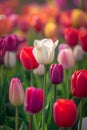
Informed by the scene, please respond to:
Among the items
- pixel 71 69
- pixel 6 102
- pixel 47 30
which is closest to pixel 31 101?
pixel 6 102

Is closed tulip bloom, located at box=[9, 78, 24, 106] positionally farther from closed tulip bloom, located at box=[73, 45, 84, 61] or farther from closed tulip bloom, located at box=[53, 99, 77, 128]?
closed tulip bloom, located at box=[73, 45, 84, 61]

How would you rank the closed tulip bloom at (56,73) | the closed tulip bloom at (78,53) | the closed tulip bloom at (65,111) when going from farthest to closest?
the closed tulip bloom at (78,53) → the closed tulip bloom at (56,73) → the closed tulip bloom at (65,111)

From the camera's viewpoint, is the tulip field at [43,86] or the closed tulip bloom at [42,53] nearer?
the tulip field at [43,86]

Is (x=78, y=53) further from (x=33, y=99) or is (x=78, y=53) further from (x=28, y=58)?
(x=33, y=99)

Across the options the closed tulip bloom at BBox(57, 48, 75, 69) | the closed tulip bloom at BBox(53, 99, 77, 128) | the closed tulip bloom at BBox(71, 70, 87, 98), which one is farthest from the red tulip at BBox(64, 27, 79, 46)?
the closed tulip bloom at BBox(53, 99, 77, 128)

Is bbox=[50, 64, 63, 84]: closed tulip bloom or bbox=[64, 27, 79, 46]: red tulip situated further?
bbox=[64, 27, 79, 46]: red tulip

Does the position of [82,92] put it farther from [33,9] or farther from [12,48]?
[33,9]

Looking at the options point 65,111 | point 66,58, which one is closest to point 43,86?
point 66,58

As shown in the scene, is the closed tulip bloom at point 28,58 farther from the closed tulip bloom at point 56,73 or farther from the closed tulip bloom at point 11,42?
the closed tulip bloom at point 11,42

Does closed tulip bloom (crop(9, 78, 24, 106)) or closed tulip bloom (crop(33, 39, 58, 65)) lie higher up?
closed tulip bloom (crop(33, 39, 58, 65))

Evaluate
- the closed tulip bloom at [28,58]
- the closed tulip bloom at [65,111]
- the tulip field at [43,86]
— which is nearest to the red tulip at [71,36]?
the tulip field at [43,86]

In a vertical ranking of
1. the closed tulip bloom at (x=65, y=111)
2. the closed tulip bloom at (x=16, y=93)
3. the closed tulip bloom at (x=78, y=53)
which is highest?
the closed tulip bloom at (x=78, y=53)

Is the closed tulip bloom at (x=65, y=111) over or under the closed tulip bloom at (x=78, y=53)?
under
